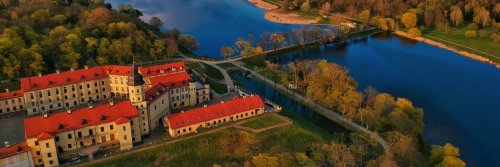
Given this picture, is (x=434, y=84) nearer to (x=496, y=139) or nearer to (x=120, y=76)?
(x=496, y=139)

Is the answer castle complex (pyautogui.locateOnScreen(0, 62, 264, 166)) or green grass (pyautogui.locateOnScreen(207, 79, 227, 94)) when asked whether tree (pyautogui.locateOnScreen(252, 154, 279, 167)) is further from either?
green grass (pyautogui.locateOnScreen(207, 79, 227, 94))

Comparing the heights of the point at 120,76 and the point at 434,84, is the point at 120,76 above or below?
above

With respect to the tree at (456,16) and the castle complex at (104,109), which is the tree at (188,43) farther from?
the tree at (456,16)

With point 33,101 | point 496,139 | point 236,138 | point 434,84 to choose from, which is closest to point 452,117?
point 496,139

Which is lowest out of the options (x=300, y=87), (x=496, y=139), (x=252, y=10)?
(x=496, y=139)

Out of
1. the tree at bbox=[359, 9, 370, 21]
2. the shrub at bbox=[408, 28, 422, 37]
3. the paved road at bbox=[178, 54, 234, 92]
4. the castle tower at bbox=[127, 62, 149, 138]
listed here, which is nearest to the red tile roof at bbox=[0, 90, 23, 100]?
the castle tower at bbox=[127, 62, 149, 138]

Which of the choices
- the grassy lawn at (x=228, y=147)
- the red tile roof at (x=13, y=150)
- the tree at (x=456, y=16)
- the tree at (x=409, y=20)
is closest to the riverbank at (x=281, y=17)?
the tree at (x=409, y=20)

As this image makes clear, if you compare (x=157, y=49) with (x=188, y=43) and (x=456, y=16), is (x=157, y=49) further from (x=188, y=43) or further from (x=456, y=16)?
(x=456, y=16)
